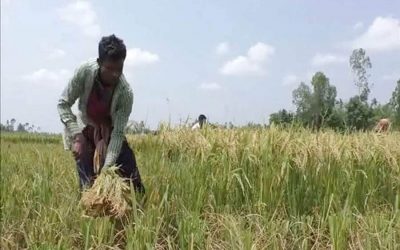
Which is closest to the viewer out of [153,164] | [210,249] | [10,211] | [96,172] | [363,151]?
[210,249]

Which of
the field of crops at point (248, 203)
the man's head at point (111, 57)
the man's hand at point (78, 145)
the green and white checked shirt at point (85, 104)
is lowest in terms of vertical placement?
the field of crops at point (248, 203)

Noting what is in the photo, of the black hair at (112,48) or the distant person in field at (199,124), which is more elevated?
the black hair at (112,48)

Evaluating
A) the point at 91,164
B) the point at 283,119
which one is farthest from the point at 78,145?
the point at 283,119

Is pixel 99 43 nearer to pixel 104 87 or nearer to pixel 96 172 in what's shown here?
pixel 104 87

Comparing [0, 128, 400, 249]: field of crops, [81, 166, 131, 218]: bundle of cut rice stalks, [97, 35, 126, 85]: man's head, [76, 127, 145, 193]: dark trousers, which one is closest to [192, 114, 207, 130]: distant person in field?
[0, 128, 400, 249]: field of crops

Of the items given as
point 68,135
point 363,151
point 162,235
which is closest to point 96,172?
point 68,135

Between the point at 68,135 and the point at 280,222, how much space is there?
141 centimetres

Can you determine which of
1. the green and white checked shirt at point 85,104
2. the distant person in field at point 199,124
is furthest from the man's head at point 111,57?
the distant person in field at point 199,124

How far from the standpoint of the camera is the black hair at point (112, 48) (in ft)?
9.89

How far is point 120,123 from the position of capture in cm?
329

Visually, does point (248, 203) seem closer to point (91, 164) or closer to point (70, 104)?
point (91, 164)

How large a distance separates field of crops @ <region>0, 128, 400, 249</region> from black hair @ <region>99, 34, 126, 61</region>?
825mm

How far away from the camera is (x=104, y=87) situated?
3.29 metres

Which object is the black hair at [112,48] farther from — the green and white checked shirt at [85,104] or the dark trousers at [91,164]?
the dark trousers at [91,164]
